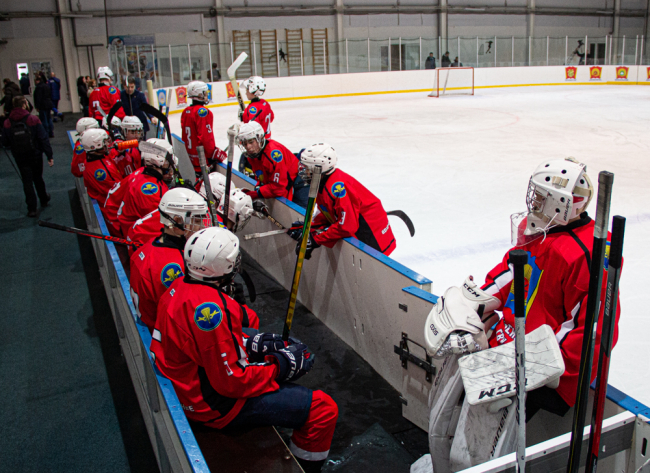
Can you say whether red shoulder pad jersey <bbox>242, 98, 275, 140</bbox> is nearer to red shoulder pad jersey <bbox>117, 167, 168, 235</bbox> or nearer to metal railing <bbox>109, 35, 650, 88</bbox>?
red shoulder pad jersey <bbox>117, 167, 168, 235</bbox>

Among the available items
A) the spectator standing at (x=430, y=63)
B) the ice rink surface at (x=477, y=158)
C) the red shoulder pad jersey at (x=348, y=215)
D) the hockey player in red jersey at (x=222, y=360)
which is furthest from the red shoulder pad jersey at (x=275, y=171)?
the spectator standing at (x=430, y=63)

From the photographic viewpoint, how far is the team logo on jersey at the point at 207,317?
2.07m

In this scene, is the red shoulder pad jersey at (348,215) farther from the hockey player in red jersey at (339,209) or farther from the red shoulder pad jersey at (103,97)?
the red shoulder pad jersey at (103,97)

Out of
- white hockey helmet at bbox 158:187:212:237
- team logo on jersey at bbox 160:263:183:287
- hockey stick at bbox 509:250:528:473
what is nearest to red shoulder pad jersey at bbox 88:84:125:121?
white hockey helmet at bbox 158:187:212:237

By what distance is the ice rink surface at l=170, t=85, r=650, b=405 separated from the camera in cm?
464

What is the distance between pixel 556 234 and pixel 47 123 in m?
14.1

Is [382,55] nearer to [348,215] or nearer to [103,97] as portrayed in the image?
[103,97]

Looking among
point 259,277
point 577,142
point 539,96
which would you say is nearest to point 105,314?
point 259,277

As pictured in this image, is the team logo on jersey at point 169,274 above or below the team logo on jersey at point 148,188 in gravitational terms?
below

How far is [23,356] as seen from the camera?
3996 mm

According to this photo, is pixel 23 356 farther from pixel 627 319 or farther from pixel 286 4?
pixel 286 4

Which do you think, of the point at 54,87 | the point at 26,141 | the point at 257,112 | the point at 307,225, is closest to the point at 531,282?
the point at 307,225

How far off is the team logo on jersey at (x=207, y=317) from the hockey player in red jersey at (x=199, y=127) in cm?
462

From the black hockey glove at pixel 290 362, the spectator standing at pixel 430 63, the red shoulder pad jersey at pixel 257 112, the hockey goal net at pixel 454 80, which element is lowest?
the black hockey glove at pixel 290 362
